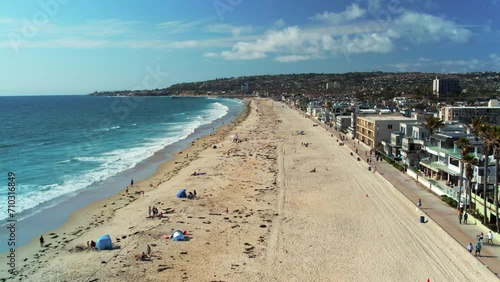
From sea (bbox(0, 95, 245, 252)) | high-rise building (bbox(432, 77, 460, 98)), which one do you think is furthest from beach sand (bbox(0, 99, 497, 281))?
high-rise building (bbox(432, 77, 460, 98))

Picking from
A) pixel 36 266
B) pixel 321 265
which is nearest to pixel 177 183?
pixel 36 266

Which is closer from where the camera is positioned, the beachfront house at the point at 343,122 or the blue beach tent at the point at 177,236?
the blue beach tent at the point at 177,236

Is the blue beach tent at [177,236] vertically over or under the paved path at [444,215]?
under

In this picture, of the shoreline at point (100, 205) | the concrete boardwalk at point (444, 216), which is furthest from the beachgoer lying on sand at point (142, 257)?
the concrete boardwalk at point (444, 216)

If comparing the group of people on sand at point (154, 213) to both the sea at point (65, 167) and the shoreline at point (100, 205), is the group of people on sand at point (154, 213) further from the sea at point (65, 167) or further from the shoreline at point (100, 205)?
the sea at point (65, 167)

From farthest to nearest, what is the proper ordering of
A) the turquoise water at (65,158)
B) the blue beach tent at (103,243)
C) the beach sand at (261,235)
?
the turquoise water at (65,158) → the blue beach tent at (103,243) → the beach sand at (261,235)

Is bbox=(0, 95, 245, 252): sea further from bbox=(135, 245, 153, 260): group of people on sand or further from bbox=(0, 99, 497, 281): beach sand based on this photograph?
bbox=(135, 245, 153, 260): group of people on sand

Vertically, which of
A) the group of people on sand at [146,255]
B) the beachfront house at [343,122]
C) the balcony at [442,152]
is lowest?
the group of people on sand at [146,255]

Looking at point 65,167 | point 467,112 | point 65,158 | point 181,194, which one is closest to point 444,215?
point 181,194
